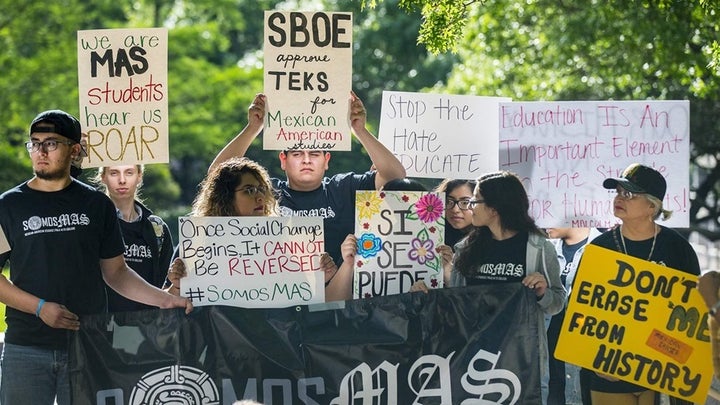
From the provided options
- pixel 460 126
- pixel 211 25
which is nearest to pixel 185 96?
pixel 211 25

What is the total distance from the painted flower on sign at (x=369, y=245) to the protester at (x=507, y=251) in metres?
0.28

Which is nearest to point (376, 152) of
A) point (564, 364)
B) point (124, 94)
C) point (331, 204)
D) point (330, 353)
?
point (331, 204)

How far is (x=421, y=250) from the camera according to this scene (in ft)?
22.5

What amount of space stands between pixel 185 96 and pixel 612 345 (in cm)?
2842

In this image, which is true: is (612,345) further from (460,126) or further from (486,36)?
(486,36)

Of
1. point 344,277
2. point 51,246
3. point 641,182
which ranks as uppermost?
point 641,182

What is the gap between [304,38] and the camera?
7.43 meters

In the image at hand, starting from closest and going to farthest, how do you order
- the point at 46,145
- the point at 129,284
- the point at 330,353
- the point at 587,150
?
the point at 46,145 < the point at 129,284 < the point at 330,353 < the point at 587,150

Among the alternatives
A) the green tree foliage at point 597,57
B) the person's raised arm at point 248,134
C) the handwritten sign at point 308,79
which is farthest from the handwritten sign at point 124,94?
the green tree foliage at point 597,57

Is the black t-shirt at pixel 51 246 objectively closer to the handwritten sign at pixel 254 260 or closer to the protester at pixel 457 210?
the handwritten sign at pixel 254 260

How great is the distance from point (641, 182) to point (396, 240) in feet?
4.46

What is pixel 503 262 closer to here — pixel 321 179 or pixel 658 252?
pixel 658 252

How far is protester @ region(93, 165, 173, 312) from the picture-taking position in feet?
22.6

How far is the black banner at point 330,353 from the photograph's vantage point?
6.38 metres
